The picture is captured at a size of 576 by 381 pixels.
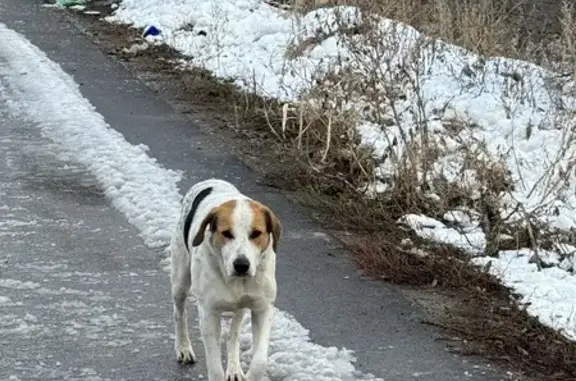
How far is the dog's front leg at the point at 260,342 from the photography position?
5316 millimetres

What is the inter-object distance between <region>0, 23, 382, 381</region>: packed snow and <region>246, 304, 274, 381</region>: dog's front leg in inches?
14.8

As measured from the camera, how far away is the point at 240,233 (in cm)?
522

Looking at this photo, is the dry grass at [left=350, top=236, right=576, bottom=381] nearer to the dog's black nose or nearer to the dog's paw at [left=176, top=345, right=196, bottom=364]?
the dog's paw at [left=176, top=345, right=196, bottom=364]

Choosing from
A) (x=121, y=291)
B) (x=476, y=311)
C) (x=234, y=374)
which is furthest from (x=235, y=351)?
(x=476, y=311)

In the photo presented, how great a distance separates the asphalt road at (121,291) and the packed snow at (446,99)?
79 centimetres

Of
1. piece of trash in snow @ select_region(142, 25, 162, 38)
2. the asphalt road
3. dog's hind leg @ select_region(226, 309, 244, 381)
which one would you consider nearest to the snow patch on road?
the asphalt road

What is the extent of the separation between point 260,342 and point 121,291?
187cm

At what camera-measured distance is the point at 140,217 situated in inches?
333

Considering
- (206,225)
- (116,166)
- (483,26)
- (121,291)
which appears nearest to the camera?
(206,225)

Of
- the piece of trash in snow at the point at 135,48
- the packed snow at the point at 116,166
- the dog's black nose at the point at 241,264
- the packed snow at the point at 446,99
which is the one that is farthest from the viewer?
the piece of trash in snow at the point at 135,48

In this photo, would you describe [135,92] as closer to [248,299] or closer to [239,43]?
[239,43]

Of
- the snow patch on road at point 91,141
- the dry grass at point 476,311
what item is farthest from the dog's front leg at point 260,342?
the snow patch on road at point 91,141

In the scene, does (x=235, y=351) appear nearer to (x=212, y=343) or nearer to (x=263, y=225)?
(x=212, y=343)

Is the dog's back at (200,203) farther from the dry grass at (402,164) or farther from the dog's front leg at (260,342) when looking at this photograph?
the dry grass at (402,164)
